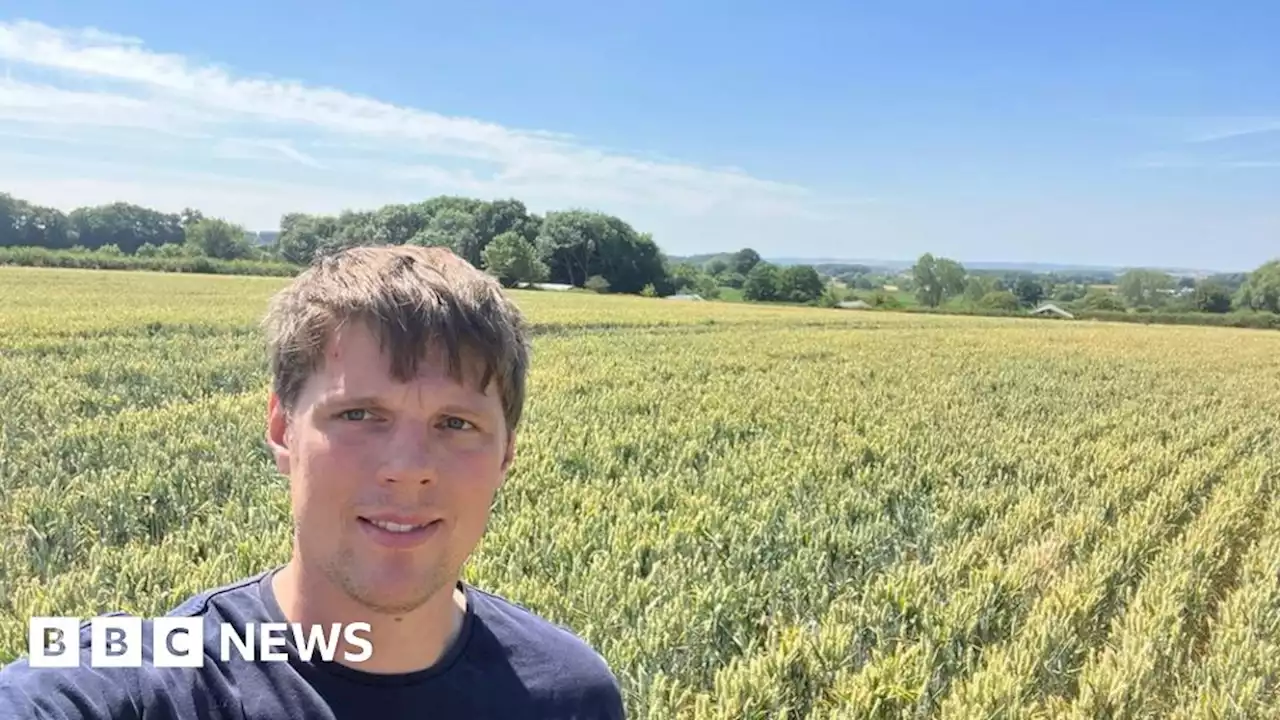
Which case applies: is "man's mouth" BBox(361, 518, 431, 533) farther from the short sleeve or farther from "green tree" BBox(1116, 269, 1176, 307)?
"green tree" BBox(1116, 269, 1176, 307)

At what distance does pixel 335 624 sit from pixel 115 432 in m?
7.27

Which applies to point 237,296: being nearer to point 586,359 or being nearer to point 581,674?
point 586,359

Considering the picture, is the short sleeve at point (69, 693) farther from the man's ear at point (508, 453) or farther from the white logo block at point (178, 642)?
the man's ear at point (508, 453)

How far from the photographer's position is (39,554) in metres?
4.46

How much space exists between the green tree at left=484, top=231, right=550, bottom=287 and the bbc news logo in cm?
7827

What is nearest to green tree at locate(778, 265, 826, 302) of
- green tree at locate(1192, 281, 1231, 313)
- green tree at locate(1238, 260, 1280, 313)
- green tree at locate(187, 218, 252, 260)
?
green tree at locate(1192, 281, 1231, 313)

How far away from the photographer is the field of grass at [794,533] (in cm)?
346

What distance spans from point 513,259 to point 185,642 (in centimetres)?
8025

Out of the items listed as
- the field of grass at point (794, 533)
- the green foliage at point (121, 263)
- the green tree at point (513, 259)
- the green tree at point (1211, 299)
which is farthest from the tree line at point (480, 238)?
the field of grass at point (794, 533)

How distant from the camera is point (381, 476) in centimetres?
147

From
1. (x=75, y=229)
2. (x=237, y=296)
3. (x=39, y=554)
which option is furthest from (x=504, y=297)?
(x=75, y=229)

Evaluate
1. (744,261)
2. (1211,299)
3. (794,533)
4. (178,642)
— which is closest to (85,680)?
(178,642)

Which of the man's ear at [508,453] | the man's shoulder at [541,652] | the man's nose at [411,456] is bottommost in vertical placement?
the man's shoulder at [541,652]

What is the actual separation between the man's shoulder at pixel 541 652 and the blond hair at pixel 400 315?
43cm
